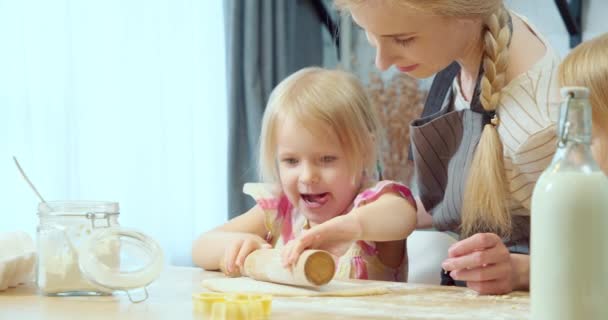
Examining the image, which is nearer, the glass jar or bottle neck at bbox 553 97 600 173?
bottle neck at bbox 553 97 600 173

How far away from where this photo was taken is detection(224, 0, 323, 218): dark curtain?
3.25m

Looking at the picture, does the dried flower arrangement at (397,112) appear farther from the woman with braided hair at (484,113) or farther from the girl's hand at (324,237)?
the girl's hand at (324,237)

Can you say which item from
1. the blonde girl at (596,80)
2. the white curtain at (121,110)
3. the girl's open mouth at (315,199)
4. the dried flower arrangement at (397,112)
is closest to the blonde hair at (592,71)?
the blonde girl at (596,80)

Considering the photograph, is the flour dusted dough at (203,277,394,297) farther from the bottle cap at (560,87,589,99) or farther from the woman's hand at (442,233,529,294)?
the bottle cap at (560,87,589,99)

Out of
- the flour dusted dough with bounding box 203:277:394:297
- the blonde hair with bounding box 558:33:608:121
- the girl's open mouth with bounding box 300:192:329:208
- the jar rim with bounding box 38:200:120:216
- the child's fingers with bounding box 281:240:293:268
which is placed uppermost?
the blonde hair with bounding box 558:33:608:121

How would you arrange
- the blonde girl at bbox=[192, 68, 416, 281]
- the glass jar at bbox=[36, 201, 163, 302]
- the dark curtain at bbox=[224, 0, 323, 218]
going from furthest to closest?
the dark curtain at bbox=[224, 0, 323, 218]
the blonde girl at bbox=[192, 68, 416, 281]
the glass jar at bbox=[36, 201, 163, 302]

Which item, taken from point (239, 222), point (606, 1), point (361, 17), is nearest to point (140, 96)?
point (239, 222)

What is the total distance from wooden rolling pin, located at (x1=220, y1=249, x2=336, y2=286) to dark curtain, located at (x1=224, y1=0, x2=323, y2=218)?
1914 mm

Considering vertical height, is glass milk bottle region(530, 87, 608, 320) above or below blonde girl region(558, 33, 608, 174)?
below

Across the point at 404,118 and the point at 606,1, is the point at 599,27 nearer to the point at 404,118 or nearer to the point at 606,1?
the point at 606,1

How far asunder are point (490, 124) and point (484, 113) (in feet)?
0.18

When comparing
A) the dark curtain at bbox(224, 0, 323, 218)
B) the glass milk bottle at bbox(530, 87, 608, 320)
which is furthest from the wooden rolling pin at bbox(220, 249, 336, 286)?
the dark curtain at bbox(224, 0, 323, 218)

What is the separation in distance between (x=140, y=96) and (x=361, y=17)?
1.69m

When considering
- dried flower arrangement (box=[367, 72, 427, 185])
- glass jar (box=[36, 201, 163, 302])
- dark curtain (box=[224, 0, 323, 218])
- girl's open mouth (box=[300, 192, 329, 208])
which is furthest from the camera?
dried flower arrangement (box=[367, 72, 427, 185])
